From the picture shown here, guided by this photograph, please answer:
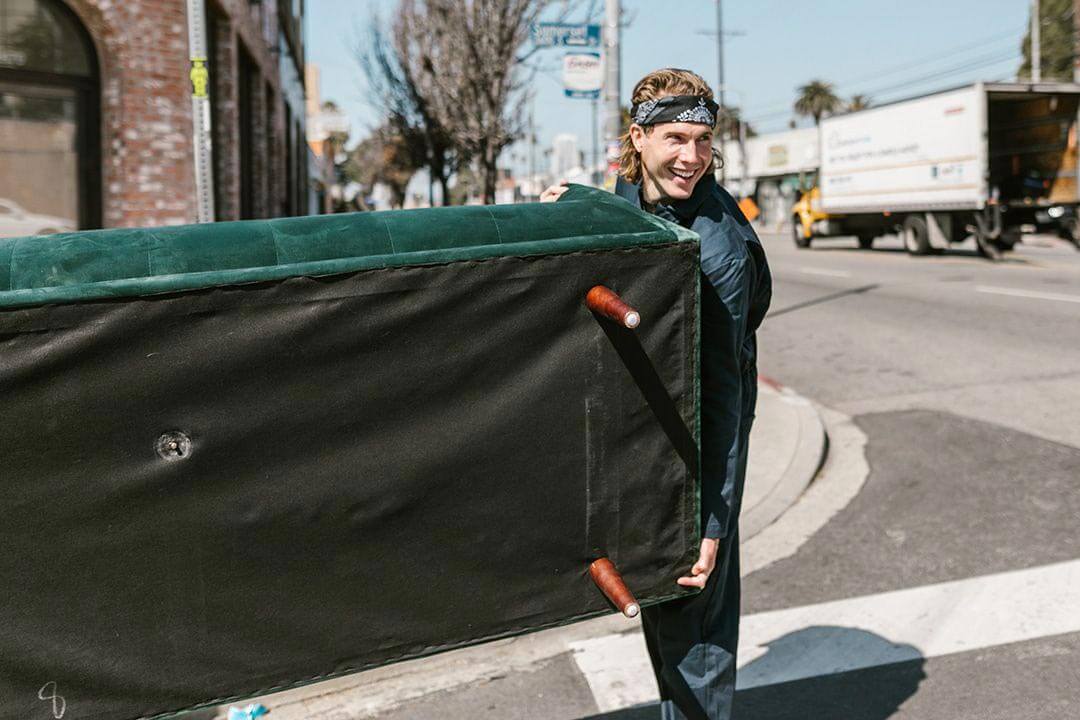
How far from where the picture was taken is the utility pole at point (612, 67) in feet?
44.6

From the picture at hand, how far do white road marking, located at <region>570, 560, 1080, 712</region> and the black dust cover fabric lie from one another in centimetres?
159

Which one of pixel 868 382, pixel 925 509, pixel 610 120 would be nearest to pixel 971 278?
pixel 610 120

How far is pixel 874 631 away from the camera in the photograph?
4062 mm

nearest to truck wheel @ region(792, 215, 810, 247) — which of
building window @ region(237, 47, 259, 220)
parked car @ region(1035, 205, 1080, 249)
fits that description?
parked car @ region(1035, 205, 1080, 249)

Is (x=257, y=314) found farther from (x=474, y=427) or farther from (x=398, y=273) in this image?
(x=474, y=427)

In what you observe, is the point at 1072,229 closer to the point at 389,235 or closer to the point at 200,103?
the point at 200,103

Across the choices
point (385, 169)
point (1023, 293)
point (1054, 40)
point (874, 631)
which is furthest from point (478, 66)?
point (1054, 40)

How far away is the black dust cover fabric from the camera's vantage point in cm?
182

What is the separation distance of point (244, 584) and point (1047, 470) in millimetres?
5533

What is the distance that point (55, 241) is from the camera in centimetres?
183

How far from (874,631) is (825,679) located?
52 centimetres

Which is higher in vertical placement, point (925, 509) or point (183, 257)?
point (183, 257)

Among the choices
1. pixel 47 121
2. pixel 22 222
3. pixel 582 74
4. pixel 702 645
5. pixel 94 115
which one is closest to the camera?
pixel 702 645

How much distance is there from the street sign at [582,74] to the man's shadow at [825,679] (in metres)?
10.7
